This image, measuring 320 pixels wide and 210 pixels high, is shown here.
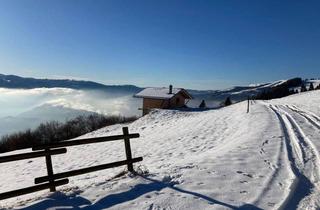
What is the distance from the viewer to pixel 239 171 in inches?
460

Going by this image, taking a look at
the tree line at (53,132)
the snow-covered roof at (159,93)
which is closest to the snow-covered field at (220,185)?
the snow-covered roof at (159,93)

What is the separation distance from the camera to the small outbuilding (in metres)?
65.3

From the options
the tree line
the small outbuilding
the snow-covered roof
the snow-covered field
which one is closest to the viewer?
the snow-covered field

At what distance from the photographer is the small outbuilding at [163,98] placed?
65.3m

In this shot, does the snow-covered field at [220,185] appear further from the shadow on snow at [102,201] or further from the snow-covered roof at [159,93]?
the snow-covered roof at [159,93]

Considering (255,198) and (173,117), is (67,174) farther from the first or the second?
(173,117)

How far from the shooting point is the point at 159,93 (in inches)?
2672

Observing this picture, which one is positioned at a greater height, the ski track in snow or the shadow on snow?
the shadow on snow

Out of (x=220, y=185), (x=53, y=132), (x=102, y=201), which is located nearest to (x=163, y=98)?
(x=53, y=132)

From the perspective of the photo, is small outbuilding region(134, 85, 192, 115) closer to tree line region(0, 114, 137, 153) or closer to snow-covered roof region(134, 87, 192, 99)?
snow-covered roof region(134, 87, 192, 99)

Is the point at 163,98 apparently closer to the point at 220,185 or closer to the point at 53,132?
the point at 53,132

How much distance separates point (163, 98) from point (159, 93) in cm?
312

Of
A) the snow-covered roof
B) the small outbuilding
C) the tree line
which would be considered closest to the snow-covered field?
the small outbuilding

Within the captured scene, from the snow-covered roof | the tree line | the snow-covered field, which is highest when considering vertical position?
the snow-covered roof
